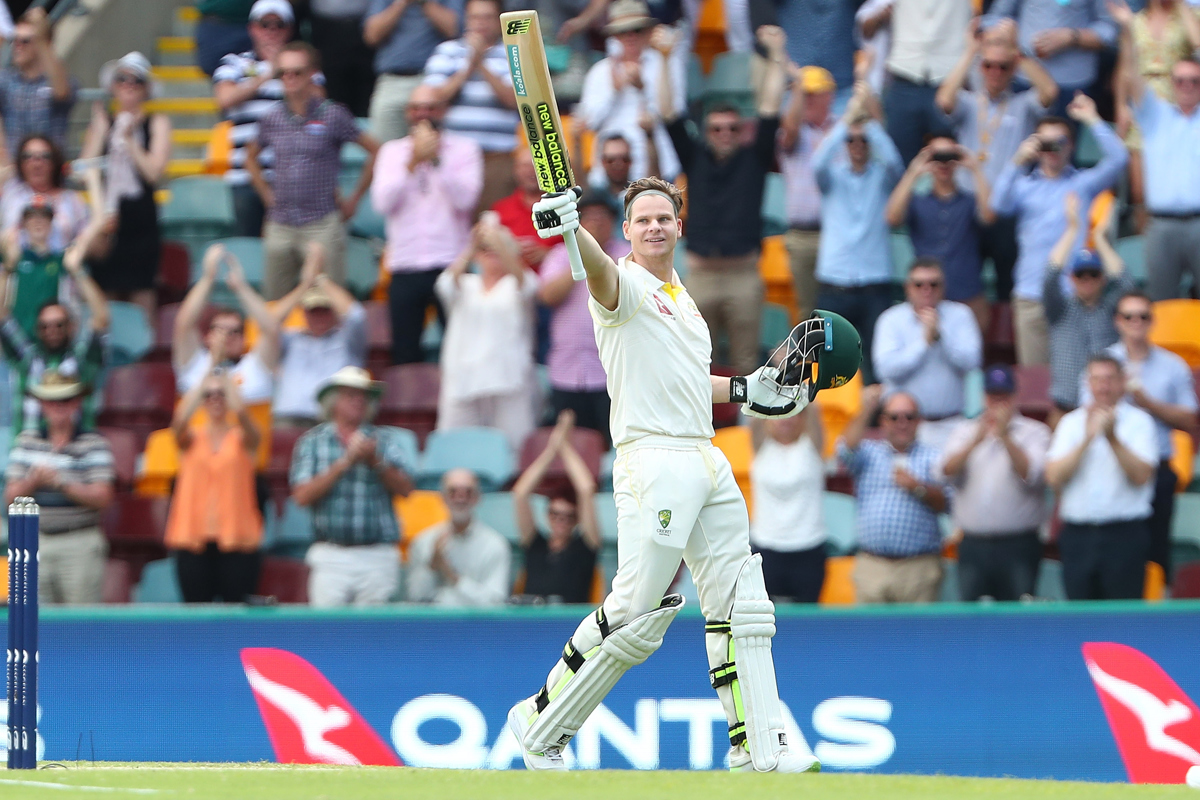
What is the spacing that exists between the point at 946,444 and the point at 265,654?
164 inches

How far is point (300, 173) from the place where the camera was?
11.2 m

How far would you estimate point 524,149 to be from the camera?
1135 centimetres

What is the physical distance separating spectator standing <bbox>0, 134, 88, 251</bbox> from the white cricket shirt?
660 centimetres

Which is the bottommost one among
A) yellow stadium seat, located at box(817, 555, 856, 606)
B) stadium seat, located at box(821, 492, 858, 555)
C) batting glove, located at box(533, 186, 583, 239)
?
yellow stadium seat, located at box(817, 555, 856, 606)

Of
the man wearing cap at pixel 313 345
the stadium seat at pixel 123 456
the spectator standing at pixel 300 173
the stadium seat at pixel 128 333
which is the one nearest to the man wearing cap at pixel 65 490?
the stadium seat at pixel 123 456

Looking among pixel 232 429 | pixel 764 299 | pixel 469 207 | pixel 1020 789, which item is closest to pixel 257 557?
pixel 232 429

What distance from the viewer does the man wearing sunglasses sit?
34.2ft

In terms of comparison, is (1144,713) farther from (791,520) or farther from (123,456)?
(123,456)

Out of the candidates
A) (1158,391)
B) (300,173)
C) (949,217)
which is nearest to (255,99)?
(300,173)

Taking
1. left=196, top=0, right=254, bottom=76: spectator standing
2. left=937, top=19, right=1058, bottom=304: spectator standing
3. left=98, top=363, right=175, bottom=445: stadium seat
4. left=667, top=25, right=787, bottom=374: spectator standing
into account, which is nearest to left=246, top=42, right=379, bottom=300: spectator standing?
left=98, top=363, right=175, bottom=445: stadium seat

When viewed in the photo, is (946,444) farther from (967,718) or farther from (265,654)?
(265,654)

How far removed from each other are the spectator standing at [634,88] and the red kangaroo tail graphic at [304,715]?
421 cm

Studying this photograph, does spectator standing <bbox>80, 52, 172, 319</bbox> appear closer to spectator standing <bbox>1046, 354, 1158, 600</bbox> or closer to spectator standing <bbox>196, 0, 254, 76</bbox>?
spectator standing <bbox>196, 0, 254, 76</bbox>

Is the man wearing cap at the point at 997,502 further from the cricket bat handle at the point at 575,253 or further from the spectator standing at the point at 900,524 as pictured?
the cricket bat handle at the point at 575,253
